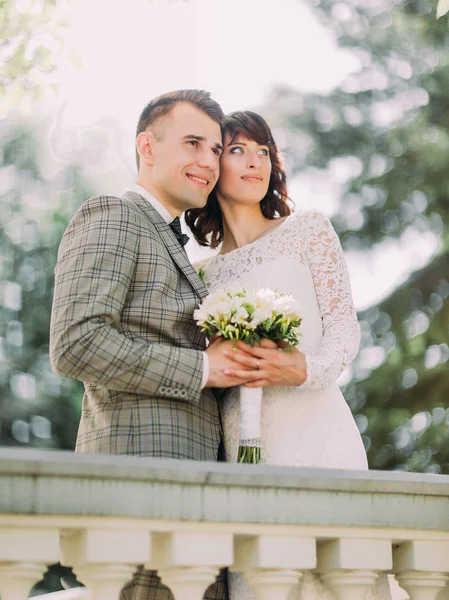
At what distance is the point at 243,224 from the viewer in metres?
4.34

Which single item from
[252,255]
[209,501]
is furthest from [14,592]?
[252,255]

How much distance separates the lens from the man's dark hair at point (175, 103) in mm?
4082

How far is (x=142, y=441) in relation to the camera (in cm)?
325

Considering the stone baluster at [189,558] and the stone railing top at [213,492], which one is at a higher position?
the stone railing top at [213,492]

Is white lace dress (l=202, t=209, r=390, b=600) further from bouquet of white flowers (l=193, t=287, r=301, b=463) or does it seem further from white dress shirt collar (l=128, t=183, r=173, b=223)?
white dress shirt collar (l=128, t=183, r=173, b=223)

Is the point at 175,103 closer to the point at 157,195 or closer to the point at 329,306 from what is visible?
Answer: the point at 157,195

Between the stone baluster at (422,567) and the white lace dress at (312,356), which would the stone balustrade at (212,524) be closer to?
the stone baluster at (422,567)

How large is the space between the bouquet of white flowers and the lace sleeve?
0.47 ft

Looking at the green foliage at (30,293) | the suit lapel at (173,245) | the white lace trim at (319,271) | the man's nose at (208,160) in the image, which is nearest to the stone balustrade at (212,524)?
the white lace trim at (319,271)

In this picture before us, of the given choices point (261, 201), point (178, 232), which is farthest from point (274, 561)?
point (261, 201)

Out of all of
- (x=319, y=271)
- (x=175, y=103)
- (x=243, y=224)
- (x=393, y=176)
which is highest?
(x=393, y=176)

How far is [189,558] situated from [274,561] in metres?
0.23

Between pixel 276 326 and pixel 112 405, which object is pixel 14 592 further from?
pixel 276 326

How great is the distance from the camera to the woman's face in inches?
167
